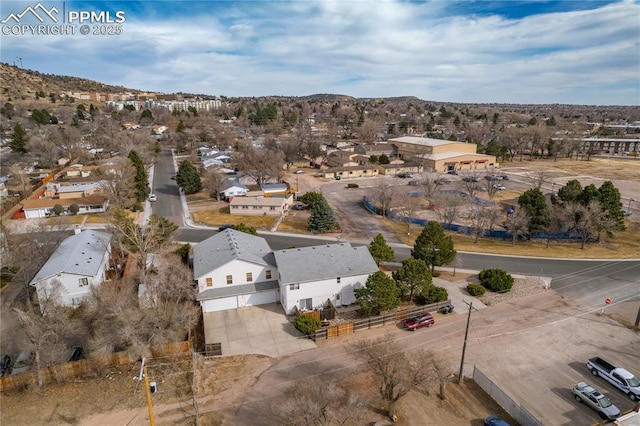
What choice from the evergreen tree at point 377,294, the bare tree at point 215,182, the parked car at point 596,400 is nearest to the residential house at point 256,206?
the bare tree at point 215,182

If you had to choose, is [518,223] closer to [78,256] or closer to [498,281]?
[498,281]

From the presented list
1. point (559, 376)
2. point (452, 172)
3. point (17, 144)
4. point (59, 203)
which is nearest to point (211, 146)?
point (17, 144)

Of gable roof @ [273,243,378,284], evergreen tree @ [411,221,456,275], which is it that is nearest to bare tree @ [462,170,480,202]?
evergreen tree @ [411,221,456,275]

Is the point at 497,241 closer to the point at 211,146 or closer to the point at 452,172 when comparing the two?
the point at 452,172

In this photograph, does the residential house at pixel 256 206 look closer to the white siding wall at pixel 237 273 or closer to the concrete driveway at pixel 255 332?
the white siding wall at pixel 237 273

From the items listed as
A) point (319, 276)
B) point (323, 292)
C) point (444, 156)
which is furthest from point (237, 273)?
point (444, 156)
